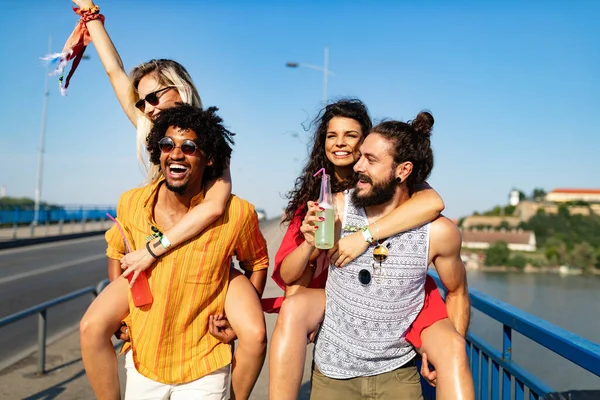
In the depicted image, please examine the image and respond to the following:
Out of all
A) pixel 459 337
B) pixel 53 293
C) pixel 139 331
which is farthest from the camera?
pixel 53 293

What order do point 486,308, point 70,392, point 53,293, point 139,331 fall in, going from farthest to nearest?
point 53,293 < point 70,392 < point 486,308 < point 139,331

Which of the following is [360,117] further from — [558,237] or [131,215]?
[558,237]

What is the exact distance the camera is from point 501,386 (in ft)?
9.47

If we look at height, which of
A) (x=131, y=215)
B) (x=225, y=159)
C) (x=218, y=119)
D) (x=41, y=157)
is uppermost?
(x=41, y=157)

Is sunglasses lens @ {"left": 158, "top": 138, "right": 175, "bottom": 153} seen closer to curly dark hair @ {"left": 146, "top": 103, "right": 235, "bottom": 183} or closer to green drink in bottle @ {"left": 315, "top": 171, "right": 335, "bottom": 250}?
curly dark hair @ {"left": 146, "top": 103, "right": 235, "bottom": 183}

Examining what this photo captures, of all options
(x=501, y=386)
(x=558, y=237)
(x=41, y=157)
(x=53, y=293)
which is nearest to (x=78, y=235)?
(x=41, y=157)

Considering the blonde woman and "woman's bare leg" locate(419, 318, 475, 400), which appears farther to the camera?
the blonde woman

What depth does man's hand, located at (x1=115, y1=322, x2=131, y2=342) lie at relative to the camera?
2625 mm

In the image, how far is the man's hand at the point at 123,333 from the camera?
262 cm

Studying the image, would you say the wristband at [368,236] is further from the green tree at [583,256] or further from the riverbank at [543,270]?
the riverbank at [543,270]

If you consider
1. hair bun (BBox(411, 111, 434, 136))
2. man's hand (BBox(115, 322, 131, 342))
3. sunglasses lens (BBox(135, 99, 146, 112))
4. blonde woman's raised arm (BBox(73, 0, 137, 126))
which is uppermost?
blonde woman's raised arm (BBox(73, 0, 137, 126))

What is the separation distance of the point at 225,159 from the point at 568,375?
194 inches

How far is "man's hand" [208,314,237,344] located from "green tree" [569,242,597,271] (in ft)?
93.9

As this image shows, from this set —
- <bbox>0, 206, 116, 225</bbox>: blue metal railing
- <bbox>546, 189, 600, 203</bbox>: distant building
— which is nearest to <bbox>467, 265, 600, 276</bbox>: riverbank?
<bbox>0, 206, 116, 225</bbox>: blue metal railing
